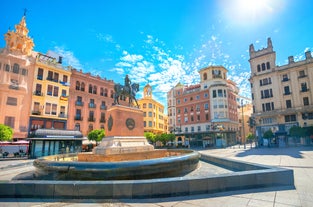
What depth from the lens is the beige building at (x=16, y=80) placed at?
27.9 metres

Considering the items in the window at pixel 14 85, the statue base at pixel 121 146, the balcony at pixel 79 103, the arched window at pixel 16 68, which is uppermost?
the arched window at pixel 16 68

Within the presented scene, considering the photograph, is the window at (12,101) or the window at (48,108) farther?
the window at (48,108)

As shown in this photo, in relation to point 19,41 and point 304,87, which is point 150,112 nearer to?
point 19,41

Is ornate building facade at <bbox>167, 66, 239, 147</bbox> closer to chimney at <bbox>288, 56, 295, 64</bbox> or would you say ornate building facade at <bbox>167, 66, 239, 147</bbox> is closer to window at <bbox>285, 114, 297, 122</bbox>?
window at <bbox>285, 114, 297, 122</bbox>

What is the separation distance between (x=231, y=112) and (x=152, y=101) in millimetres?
25408

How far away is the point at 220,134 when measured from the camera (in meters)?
45.2

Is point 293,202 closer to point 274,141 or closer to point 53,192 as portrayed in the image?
point 53,192

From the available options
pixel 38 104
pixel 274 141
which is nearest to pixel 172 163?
pixel 38 104

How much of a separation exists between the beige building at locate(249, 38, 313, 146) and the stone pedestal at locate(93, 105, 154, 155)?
37.8 m

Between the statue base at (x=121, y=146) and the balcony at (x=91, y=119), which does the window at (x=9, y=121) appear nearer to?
the balcony at (x=91, y=119)

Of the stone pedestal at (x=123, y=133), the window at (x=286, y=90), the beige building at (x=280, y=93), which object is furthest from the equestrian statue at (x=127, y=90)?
the window at (x=286, y=90)

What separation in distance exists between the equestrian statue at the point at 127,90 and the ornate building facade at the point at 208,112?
3460 centimetres

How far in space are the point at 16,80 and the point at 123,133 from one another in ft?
96.0

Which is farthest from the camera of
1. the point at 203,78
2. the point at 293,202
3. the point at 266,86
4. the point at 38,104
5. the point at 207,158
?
the point at 203,78
